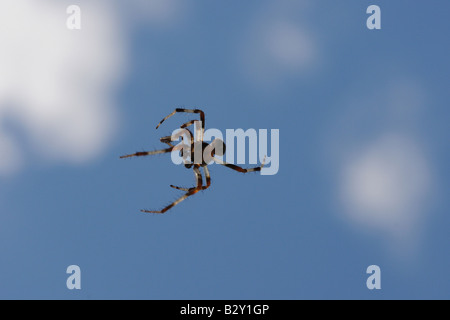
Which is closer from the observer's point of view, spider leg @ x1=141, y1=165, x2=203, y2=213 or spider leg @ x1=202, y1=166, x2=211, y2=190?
spider leg @ x1=141, y1=165, x2=203, y2=213

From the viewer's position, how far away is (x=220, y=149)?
1938 cm

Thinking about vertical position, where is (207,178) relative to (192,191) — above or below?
above

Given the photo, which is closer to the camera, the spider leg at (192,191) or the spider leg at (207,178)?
the spider leg at (192,191)

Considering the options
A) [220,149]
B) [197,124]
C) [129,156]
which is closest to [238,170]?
[220,149]

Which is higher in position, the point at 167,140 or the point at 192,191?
the point at 167,140

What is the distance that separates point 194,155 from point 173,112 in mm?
2035

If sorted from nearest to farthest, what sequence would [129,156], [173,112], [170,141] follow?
[129,156] < [170,141] < [173,112]

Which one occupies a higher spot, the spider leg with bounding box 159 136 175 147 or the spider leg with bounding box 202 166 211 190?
the spider leg with bounding box 159 136 175 147

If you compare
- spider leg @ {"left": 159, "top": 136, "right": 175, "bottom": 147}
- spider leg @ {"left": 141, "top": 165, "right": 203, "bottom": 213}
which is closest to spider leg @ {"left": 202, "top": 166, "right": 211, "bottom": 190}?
spider leg @ {"left": 141, "top": 165, "right": 203, "bottom": 213}

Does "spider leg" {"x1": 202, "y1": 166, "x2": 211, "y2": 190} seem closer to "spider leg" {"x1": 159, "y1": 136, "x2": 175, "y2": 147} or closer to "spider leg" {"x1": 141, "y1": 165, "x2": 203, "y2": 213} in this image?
"spider leg" {"x1": 141, "y1": 165, "x2": 203, "y2": 213}

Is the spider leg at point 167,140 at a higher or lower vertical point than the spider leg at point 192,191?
higher

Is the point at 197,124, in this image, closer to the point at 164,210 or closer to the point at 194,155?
the point at 194,155

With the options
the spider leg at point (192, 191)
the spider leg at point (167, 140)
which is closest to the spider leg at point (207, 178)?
the spider leg at point (192, 191)

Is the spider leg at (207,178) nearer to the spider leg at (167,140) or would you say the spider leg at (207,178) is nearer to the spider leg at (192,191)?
the spider leg at (192,191)
